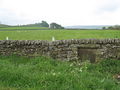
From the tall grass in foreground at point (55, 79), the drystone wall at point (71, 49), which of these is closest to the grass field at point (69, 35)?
the drystone wall at point (71, 49)

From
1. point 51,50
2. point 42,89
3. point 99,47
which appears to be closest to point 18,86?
point 42,89

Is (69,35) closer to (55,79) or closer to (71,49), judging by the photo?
(71,49)

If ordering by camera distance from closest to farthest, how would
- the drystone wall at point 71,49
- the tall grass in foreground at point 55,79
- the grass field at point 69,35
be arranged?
the tall grass in foreground at point 55,79
the drystone wall at point 71,49
the grass field at point 69,35

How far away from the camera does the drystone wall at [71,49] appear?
31.4ft

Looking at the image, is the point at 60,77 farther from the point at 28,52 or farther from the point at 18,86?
the point at 28,52

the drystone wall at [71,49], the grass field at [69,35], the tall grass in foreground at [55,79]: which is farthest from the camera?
the grass field at [69,35]

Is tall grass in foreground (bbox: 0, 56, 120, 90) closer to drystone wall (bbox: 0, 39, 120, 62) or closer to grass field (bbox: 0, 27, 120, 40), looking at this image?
drystone wall (bbox: 0, 39, 120, 62)

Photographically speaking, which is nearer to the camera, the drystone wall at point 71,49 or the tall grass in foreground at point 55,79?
the tall grass in foreground at point 55,79

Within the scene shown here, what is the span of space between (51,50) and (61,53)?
456 millimetres

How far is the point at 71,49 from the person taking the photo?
9812 millimetres

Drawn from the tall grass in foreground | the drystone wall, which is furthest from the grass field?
the tall grass in foreground

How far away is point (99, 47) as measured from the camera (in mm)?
9641

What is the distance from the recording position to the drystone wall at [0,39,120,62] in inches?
376

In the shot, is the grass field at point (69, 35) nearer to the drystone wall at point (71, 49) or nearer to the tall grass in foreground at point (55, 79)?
the drystone wall at point (71, 49)
